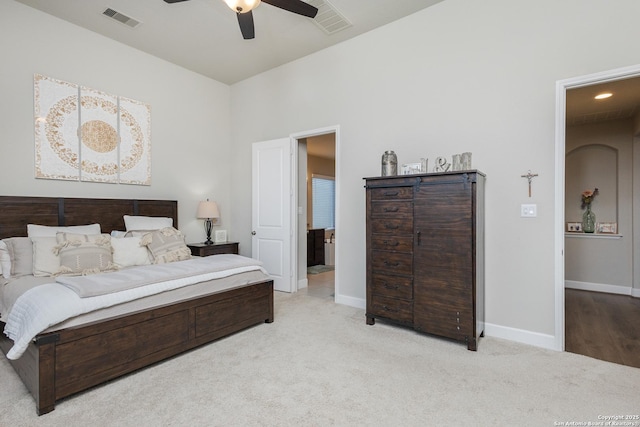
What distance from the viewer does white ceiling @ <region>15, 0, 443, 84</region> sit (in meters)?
3.23

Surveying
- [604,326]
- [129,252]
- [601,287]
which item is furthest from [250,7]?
[601,287]

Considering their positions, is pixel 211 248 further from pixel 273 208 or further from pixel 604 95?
pixel 604 95

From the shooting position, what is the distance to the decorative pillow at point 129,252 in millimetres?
3016

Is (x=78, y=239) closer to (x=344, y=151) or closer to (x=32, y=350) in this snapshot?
(x=32, y=350)

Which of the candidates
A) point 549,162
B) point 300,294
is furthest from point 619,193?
point 300,294

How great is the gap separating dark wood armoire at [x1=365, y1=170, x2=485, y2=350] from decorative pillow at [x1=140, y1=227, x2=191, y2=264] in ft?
6.64

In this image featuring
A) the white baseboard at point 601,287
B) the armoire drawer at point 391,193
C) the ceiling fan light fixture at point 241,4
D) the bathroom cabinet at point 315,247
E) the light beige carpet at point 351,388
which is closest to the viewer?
the light beige carpet at point 351,388

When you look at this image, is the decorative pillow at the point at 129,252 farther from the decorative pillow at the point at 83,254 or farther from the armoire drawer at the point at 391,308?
the armoire drawer at the point at 391,308

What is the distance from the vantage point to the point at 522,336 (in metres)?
2.85

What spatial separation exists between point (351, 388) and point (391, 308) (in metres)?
1.16

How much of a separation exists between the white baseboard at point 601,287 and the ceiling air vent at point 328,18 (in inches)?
204

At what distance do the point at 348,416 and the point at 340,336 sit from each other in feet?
3.86

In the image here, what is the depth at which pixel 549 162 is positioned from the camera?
274cm

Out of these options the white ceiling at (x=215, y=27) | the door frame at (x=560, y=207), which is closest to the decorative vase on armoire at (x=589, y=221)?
the door frame at (x=560, y=207)
